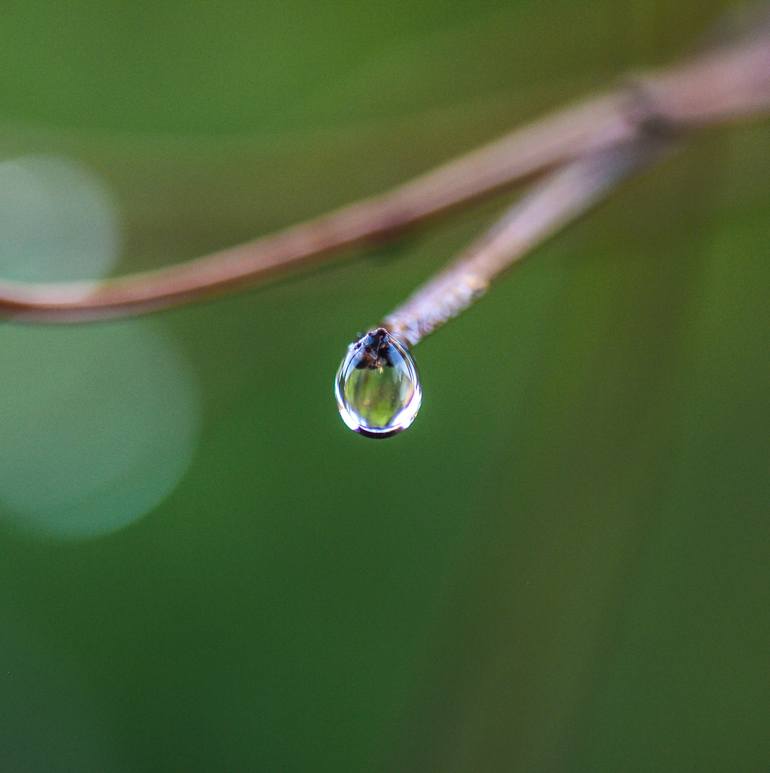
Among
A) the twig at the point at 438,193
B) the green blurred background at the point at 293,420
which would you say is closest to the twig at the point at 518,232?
the twig at the point at 438,193

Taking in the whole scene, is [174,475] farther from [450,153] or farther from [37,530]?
[450,153]

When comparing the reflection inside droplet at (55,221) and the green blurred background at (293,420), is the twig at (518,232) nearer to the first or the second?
the green blurred background at (293,420)

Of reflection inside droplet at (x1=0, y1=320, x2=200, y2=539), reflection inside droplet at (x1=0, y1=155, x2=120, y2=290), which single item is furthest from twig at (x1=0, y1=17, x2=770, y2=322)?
reflection inside droplet at (x1=0, y1=320, x2=200, y2=539)

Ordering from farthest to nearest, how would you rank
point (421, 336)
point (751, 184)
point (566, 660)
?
point (751, 184)
point (566, 660)
point (421, 336)

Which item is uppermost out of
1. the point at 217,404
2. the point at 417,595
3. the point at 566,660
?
the point at 217,404

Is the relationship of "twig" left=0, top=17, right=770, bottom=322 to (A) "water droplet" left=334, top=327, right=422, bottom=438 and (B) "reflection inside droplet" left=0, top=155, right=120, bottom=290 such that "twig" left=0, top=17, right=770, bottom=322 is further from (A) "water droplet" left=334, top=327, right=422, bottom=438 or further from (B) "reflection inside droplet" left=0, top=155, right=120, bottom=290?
(B) "reflection inside droplet" left=0, top=155, right=120, bottom=290

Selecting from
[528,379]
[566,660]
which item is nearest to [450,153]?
[566,660]
